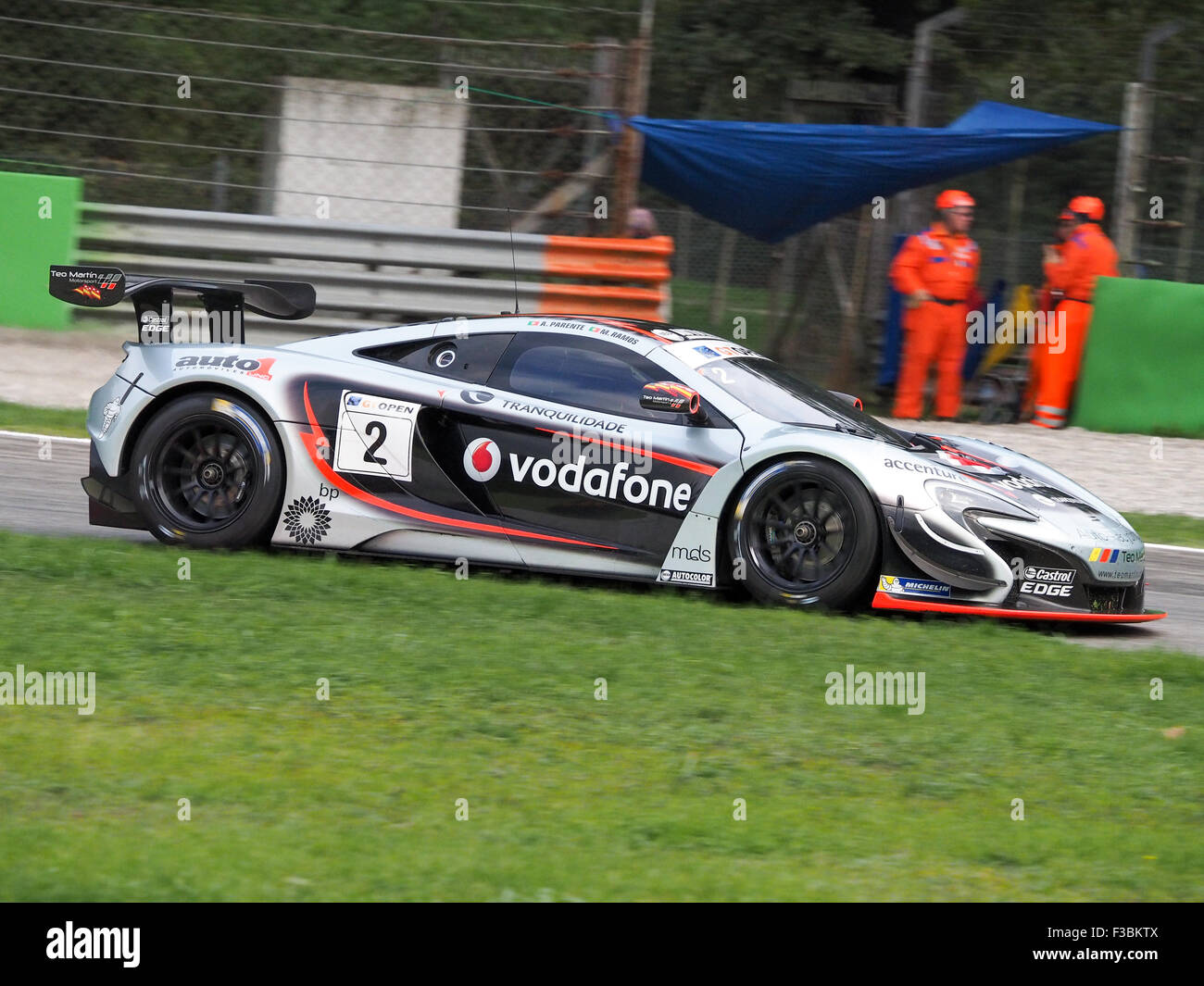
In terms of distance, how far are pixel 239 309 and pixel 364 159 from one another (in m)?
7.23

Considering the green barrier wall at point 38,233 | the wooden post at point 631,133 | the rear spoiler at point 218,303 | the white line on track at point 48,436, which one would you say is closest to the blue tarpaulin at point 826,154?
the wooden post at point 631,133

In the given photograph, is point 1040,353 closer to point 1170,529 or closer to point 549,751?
point 1170,529

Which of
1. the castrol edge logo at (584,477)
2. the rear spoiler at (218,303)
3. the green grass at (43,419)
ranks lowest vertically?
the green grass at (43,419)

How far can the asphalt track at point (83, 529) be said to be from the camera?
7328mm

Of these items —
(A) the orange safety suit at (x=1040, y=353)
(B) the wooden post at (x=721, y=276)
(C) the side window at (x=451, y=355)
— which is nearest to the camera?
(C) the side window at (x=451, y=355)

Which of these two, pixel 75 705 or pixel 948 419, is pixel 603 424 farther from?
pixel 948 419

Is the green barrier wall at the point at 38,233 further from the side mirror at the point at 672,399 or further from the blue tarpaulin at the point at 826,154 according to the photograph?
the side mirror at the point at 672,399

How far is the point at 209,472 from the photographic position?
7676mm

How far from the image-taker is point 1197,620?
7836 mm

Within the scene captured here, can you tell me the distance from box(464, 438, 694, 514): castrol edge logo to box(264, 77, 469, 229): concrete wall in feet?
26.0

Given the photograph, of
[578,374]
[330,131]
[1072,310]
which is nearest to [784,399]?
[578,374]

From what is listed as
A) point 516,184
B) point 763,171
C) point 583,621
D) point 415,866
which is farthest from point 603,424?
point 516,184

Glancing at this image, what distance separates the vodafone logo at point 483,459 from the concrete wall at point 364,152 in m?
7.90

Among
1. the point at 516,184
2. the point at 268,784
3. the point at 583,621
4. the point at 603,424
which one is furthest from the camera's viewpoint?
the point at 516,184
